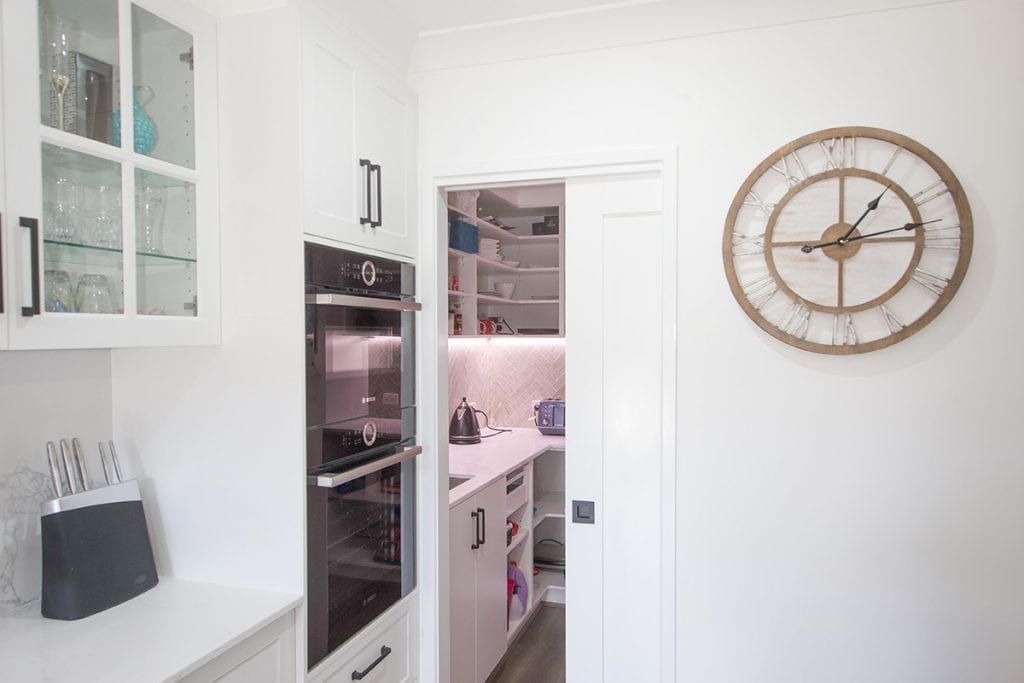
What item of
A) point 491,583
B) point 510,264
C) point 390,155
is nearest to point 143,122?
point 390,155

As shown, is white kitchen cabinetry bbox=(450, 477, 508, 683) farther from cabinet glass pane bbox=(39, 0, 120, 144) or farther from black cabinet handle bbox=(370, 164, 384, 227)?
cabinet glass pane bbox=(39, 0, 120, 144)

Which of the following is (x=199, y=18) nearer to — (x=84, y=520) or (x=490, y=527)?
(x=84, y=520)

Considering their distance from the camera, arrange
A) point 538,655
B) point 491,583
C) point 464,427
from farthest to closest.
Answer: point 464,427 < point 538,655 < point 491,583

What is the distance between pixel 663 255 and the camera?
6.51ft

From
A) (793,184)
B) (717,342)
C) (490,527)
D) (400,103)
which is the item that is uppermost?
(400,103)

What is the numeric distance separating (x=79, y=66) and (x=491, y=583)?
2376 millimetres

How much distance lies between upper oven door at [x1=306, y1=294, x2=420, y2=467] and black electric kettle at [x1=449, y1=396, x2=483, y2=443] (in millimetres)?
1511

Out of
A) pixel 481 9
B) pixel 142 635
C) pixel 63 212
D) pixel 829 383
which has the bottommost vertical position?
pixel 142 635

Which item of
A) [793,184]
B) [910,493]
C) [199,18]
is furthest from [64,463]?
[910,493]

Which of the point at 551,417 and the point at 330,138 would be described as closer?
the point at 330,138

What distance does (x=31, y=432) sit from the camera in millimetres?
1635

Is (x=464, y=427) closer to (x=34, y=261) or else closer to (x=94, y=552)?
(x=94, y=552)

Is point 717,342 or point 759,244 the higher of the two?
point 759,244

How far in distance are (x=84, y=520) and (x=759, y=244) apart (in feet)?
6.25
